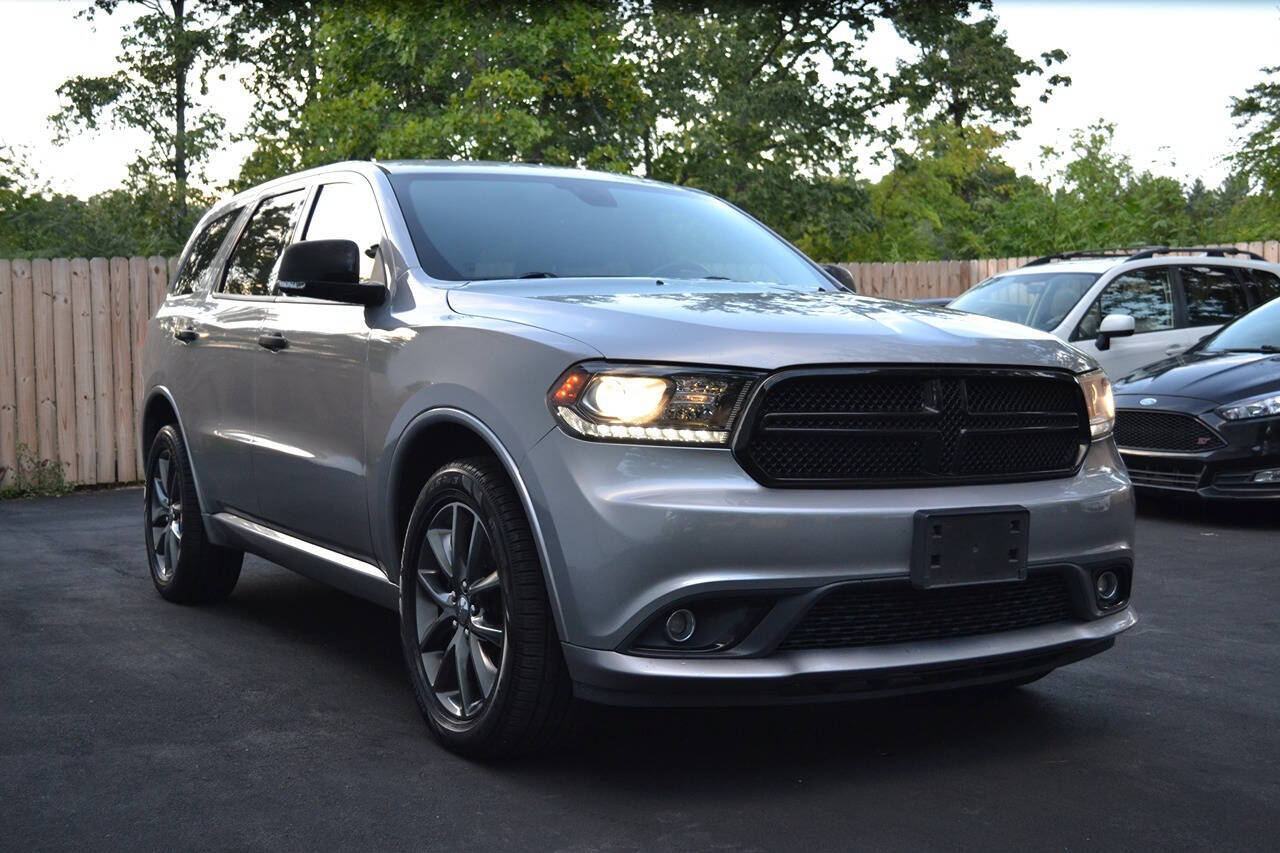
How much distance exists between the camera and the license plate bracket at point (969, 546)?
12.6 feet

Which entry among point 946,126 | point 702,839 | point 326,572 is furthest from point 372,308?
point 946,126

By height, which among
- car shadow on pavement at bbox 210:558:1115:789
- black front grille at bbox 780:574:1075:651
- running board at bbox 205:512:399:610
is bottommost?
car shadow on pavement at bbox 210:558:1115:789

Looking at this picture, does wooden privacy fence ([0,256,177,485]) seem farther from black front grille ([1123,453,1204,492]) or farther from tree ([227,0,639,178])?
tree ([227,0,639,178])

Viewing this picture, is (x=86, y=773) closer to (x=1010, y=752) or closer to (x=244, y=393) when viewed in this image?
(x=244, y=393)

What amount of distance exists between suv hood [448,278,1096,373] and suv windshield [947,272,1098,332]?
7.93 meters

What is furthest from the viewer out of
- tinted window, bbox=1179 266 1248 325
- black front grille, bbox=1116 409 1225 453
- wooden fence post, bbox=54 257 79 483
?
tinted window, bbox=1179 266 1248 325

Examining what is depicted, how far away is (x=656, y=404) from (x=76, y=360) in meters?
9.94

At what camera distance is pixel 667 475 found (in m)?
3.72

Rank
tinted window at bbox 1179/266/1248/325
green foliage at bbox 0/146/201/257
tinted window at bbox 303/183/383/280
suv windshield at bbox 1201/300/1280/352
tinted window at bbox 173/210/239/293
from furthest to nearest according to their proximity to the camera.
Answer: green foliage at bbox 0/146/201/257 < tinted window at bbox 1179/266/1248/325 < suv windshield at bbox 1201/300/1280/352 < tinted window at bbox 173/210/239/293 < tinted window at bbox 303/183/383/280

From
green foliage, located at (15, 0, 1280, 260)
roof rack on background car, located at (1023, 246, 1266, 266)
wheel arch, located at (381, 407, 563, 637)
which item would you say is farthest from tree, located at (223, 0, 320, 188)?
wheel arch, located at (381, 407, 563, 637)

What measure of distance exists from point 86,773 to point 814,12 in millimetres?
30618

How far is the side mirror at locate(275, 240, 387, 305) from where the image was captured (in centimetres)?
477

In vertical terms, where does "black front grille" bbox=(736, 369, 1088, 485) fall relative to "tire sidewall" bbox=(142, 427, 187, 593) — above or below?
above

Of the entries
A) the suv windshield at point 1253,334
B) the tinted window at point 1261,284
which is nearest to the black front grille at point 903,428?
the suv windshield at point 1253,334
